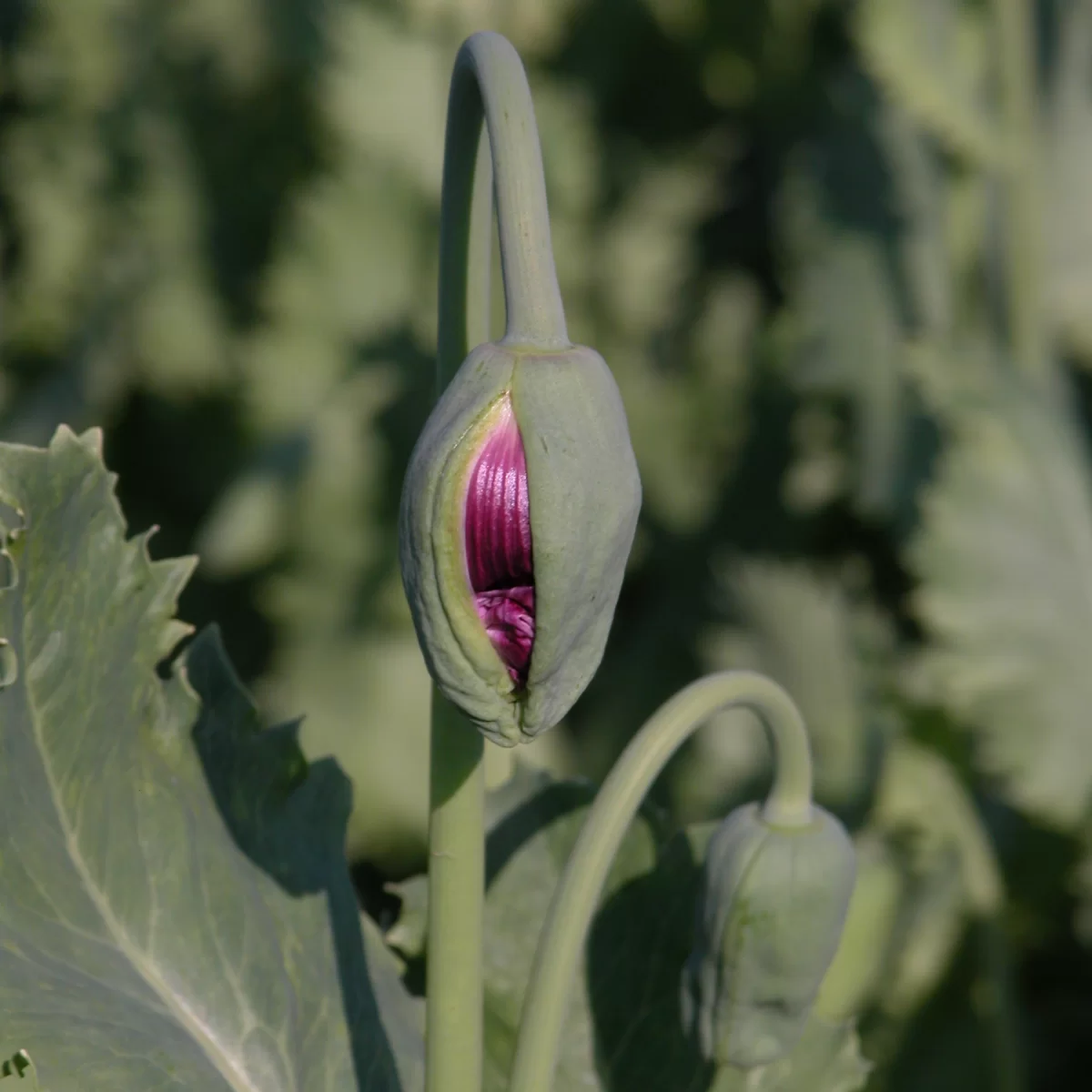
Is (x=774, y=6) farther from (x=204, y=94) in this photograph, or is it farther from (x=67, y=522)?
(x=67, y=522)

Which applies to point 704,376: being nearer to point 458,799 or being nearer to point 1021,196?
point 1021,196

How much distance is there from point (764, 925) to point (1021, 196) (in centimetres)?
196

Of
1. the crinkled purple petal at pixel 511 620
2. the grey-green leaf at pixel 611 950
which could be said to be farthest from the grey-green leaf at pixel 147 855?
the crinkled purple petal at pixel 511 620

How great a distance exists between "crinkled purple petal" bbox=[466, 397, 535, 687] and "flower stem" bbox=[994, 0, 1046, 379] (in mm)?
2094

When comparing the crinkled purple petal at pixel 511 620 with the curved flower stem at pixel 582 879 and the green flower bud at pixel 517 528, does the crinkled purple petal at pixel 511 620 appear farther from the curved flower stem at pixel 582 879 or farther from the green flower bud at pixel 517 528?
the curved flower stem at pixel 582 879

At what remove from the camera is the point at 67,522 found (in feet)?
3.24

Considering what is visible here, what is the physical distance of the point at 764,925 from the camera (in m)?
0.98

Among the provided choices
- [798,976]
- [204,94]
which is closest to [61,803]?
[798,976]

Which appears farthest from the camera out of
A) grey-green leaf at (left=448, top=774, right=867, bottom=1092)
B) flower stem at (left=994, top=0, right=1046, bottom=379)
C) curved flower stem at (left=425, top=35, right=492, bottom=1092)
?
flower stem at (left=994, top=0, right=1046, bottom=379)

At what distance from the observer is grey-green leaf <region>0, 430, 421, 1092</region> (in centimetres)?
97

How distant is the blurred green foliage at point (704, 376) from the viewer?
239 cm

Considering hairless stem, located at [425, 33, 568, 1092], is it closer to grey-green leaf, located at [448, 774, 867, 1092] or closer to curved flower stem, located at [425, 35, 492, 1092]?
curved flower stem, located at [425, 35, 492, 1092]

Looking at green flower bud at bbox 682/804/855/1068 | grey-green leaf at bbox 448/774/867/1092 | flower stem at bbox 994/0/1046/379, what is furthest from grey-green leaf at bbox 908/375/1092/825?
green flower bud at bbox 682/804/855/1068

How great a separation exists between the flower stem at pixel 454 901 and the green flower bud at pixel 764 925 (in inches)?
6.8
